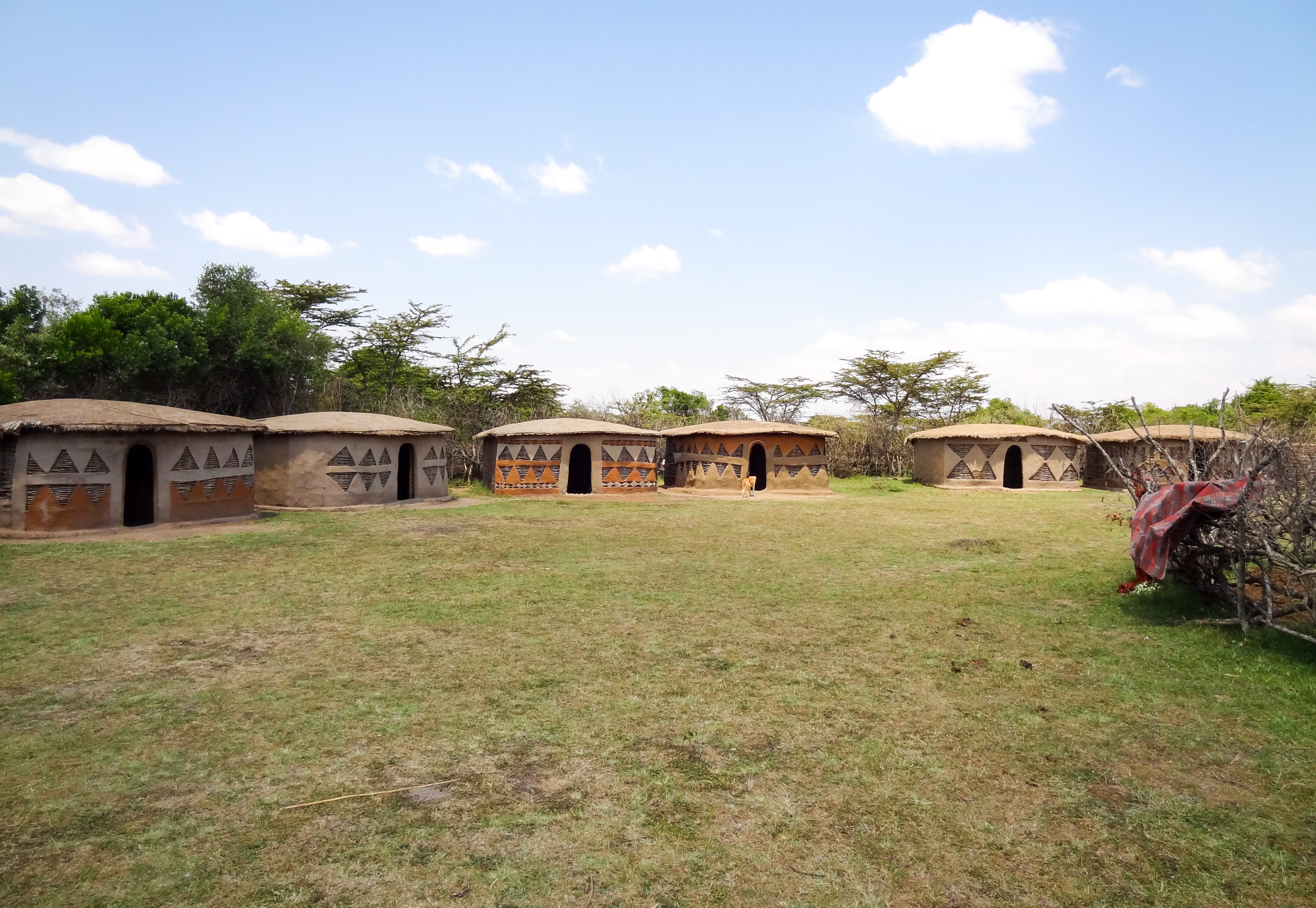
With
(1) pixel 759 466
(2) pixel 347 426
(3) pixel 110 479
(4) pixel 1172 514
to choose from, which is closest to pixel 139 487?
(3) pixel 110 479

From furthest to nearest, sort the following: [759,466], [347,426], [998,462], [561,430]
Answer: [759,466] → [998,462] → [561,430] → [347,426]

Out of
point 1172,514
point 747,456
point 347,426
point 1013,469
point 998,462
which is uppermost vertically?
point 347,426

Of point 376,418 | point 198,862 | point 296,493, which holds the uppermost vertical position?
point 376,418

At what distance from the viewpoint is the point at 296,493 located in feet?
57.8

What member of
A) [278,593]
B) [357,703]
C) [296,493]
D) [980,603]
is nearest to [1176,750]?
[980,603]

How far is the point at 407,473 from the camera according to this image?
66.6 ft

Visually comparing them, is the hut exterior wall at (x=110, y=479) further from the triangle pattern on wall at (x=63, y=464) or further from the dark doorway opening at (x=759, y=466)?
the dark doorway opening at (x=759, y=466)

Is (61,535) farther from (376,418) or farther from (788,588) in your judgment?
(788,588)

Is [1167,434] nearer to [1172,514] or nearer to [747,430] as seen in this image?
[747,430]

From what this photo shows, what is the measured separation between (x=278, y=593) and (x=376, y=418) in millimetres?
11393

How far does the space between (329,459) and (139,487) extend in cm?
459

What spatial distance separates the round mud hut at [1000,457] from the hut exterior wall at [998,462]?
2 cm

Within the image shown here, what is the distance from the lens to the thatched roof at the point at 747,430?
24469mm

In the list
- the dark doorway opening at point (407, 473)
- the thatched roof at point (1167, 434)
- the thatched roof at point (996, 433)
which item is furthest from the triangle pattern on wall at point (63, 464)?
the thatched roof at point (1167, 434)
